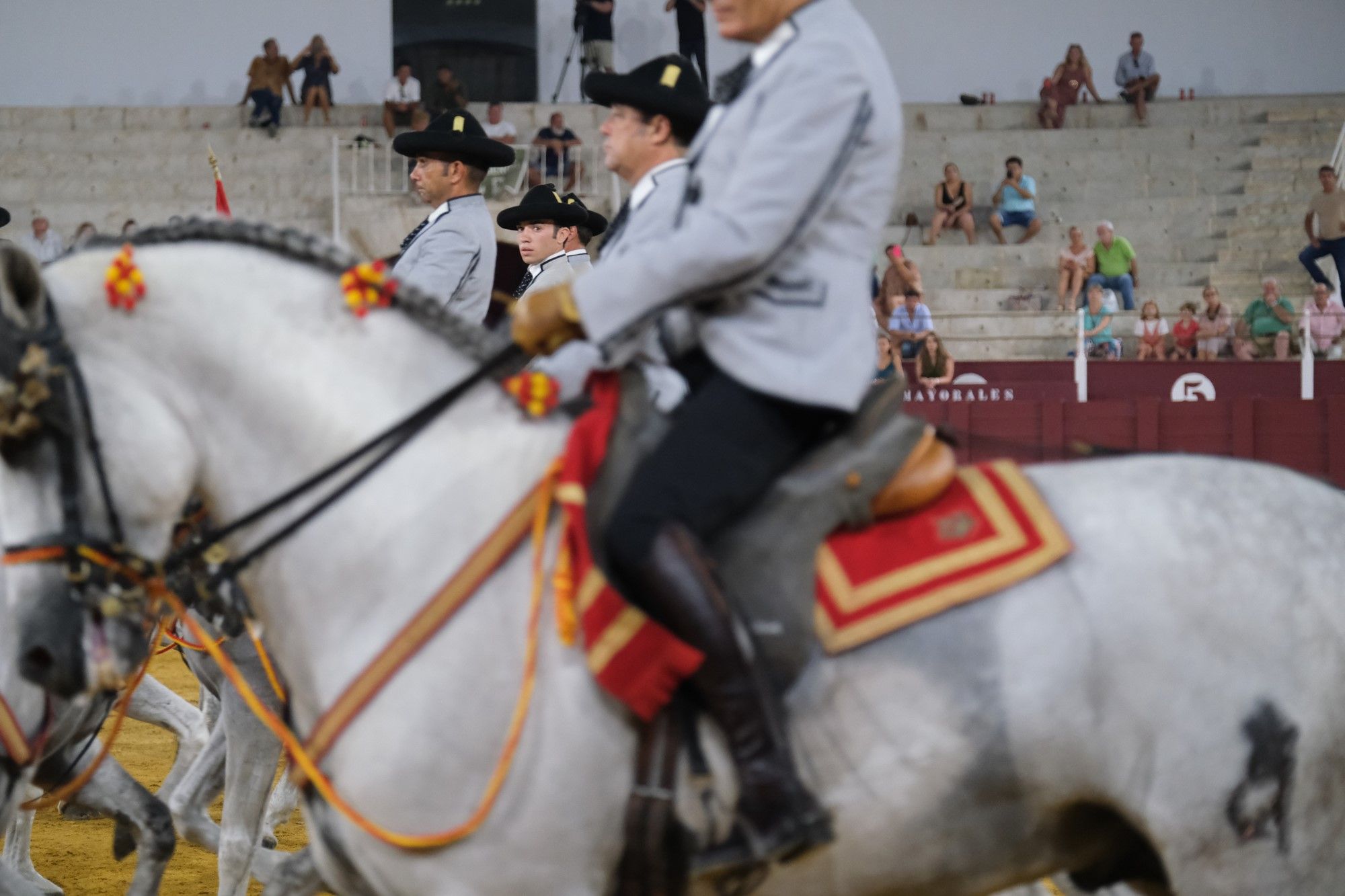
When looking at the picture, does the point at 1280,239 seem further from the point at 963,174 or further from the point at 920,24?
the point at 920,24

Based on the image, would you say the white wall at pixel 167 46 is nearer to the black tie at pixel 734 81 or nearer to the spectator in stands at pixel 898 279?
the spectator in stands at pixel 898 279

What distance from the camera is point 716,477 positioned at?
2461 millimetres

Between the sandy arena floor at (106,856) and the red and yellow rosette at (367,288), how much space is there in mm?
3013

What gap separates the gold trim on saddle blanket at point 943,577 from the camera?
2490 mm

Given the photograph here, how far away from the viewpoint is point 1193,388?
13125 millimetres

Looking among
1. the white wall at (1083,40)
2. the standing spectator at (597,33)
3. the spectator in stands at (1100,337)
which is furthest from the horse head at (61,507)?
the white wall at (1083,40)

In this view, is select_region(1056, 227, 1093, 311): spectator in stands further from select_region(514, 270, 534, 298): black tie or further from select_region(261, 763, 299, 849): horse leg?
select_region(261, 763, 299, 849): horse leg

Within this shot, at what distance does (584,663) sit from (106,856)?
12.2 feet

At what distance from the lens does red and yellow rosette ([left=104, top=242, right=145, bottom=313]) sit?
8.45 ft

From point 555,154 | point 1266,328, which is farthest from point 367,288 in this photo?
point 555,154

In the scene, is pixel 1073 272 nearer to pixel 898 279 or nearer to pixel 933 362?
pixel 898 279

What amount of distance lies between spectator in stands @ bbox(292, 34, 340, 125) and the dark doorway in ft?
4.36

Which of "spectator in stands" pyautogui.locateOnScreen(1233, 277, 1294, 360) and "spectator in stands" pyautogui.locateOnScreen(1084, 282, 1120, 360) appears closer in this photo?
Result: "spectator in stands" pyautogui.locateOnScreen(1233, 277, 1294, 360)

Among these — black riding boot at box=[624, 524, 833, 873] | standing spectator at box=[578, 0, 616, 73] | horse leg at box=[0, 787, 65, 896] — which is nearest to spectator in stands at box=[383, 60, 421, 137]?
standing spectator at box=[578, 0, 616, 73]
